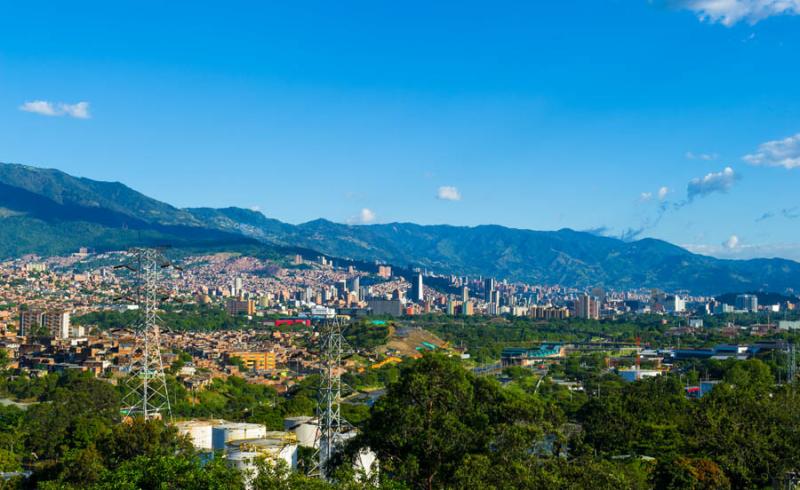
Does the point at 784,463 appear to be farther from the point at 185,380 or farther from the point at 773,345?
the point at 773,345

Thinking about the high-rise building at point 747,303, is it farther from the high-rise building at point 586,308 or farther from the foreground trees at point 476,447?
the foreground trees at point 476,447

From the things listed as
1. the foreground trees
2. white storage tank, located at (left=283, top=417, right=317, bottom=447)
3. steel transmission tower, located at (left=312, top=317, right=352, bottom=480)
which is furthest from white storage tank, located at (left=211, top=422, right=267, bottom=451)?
steel transmission tower, located at (left=312, top=317, right=352, bottom=480)

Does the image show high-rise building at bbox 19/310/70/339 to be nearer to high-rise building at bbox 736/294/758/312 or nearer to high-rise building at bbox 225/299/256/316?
high-rise building at bbox 225/299/256/316

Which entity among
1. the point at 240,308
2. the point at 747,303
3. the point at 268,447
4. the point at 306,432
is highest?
the point at 747,303

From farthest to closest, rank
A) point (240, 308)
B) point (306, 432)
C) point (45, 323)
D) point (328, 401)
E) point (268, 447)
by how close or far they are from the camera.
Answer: point (240, 308) → point (45, 323) → point (306, 432) → point (268, 447) → point (328, 401)

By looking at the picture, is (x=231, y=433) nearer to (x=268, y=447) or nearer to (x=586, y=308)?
(x=268, y=447)

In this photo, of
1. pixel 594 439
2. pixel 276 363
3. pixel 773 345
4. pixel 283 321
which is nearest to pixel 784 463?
pixel 594 439

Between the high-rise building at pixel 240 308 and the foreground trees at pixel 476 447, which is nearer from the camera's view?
the foreground trees at pixel 476 447

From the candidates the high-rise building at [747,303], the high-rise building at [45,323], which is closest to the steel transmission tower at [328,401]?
the high-rise building at [45,323]

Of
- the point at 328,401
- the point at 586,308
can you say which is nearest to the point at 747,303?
the point at 586,308

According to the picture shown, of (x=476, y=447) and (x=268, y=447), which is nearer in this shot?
(x=476, y=447)
